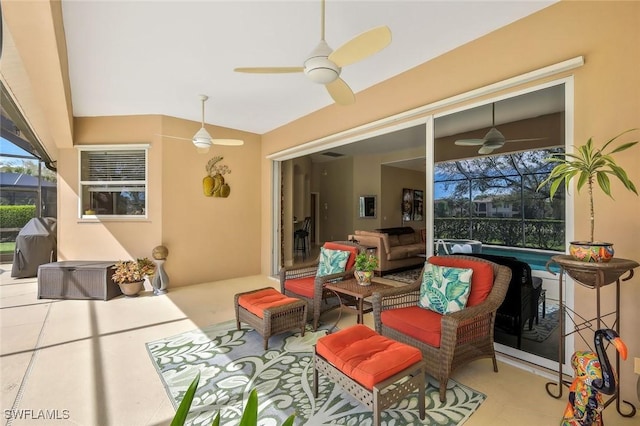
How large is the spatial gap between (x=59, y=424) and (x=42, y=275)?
3537mm

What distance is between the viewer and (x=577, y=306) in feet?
7.77

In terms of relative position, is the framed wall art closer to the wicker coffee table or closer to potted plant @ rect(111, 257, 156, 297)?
the wicker coffee table

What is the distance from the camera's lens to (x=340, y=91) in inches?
100

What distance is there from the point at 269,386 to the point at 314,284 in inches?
52.6

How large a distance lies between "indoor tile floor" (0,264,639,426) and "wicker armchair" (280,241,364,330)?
367mm

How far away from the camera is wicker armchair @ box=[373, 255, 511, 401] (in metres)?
2.18

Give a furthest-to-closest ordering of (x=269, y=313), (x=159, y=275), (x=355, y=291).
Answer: (x=159, y=275) → (x=355, y=291) → (x=269, y=313)

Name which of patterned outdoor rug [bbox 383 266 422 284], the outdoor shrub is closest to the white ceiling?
the outdoor shrub

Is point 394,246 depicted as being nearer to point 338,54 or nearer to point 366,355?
point 366,355

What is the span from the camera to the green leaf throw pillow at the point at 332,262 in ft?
12.2

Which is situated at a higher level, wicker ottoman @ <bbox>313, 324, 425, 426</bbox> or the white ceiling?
the white ceiling

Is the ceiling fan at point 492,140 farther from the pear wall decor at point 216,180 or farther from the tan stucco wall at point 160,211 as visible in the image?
the tan stucco wall at point 160,211

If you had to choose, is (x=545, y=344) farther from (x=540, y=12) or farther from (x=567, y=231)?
(x=540, y=12)

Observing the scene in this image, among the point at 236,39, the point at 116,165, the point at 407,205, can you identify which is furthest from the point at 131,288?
the point at 407,205
